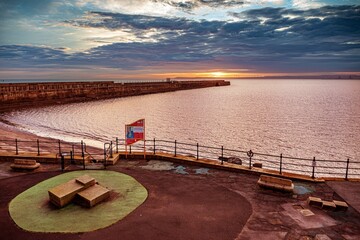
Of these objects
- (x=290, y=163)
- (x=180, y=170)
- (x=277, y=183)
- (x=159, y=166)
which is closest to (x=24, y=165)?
(x=159, y=166)

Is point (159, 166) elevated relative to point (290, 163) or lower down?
elevated

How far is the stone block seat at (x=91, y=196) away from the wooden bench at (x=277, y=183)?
6.26 m

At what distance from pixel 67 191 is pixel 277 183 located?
8117 mm

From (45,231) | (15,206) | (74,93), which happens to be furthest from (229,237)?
(74,93)

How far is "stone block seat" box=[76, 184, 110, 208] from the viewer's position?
8.58 meters

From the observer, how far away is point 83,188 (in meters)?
9.16

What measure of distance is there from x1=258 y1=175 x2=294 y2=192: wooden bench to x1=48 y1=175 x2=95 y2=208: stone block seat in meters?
6.92

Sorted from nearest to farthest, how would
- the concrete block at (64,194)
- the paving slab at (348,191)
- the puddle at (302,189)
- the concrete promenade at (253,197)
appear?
the concrete promenade at (253,197) < the concrete block at (64,194) < the paving slab at (348,191) < the puddle at (302,189)

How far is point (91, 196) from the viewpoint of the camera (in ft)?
28.7

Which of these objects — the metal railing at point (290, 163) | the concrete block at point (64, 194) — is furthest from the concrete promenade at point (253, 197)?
the metal railing at point (290, 163)

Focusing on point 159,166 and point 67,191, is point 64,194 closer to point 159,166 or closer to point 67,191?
point 67,191

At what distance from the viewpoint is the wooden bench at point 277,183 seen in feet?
32.0

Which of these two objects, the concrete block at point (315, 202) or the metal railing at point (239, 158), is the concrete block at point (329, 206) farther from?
the metal railing at point (239, 158)

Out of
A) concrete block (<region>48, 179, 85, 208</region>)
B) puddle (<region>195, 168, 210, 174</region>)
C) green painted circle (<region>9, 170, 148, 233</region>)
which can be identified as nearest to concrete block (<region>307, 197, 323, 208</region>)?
puddle (<region>195, 168, 210, 174</region>)
